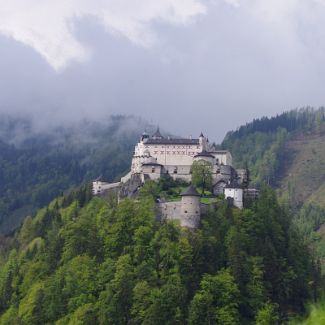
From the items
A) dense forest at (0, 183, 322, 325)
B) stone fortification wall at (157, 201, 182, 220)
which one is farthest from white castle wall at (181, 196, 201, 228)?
dense forest at (0, 183, 322, 325)

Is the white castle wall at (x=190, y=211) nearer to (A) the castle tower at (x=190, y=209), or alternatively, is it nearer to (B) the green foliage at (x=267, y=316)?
(A) the castle tower at (x=190, y=209)

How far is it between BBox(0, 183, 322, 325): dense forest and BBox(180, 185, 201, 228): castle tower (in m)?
1.26

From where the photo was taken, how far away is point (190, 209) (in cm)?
7544

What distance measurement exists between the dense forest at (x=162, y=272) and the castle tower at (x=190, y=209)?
126cm

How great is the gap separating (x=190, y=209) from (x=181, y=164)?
66.2 ft

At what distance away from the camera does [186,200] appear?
75.7 meters

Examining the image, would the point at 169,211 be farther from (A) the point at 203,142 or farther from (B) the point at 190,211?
(A) the point at 203,142

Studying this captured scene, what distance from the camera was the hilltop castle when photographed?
8725cm

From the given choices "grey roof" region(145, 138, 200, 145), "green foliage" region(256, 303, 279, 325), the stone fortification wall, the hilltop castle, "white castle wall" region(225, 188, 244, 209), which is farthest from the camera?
"grey roof" region(145, 138, 200, 145)

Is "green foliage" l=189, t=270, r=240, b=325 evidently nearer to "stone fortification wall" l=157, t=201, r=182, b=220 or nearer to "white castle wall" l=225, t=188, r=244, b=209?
"stone fortification wall" l=157, t=201, r=182, b=220

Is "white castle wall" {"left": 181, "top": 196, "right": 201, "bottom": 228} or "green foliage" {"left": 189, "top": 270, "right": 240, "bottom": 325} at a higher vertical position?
"white castle wall" {"left": 181, "top": 196, "right": 201, "bottom": 228}

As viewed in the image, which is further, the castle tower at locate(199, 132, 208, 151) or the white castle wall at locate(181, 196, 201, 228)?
the castle tower at locate(199, 132, 208, 151)

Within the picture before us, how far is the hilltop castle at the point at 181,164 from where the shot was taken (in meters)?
87.2

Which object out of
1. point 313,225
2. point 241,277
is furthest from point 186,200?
point 313,225
